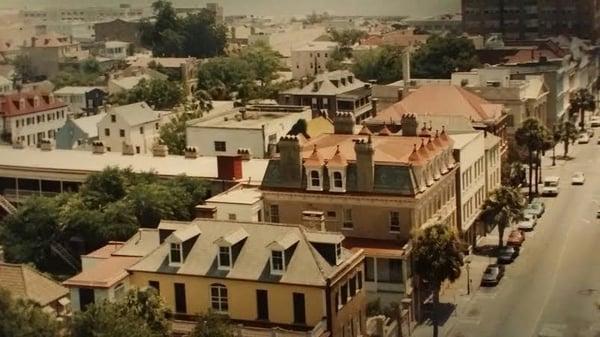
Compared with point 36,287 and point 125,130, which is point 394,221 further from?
point 125,130

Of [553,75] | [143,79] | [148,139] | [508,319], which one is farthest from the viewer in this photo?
[143,79]

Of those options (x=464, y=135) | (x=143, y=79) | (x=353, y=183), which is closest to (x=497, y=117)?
(x=464, y=135)

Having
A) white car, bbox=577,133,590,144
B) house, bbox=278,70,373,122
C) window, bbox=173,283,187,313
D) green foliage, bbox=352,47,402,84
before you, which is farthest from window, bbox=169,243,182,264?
green foliage, bbox=352,47,402,84

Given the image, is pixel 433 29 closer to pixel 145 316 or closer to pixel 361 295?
pixel 361 295

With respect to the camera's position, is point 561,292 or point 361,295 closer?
point 361,295

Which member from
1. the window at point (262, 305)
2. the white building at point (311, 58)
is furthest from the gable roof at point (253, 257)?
the white building at point (311, 58)

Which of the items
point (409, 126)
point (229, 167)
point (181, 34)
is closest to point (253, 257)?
point (229, 167)

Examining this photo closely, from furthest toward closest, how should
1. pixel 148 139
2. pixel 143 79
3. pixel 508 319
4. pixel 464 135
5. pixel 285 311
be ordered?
1. pixel 143 79
2. pixel 148 139
3. pixel 464 135
4. pixel 508 319
5. pixel 285 311
